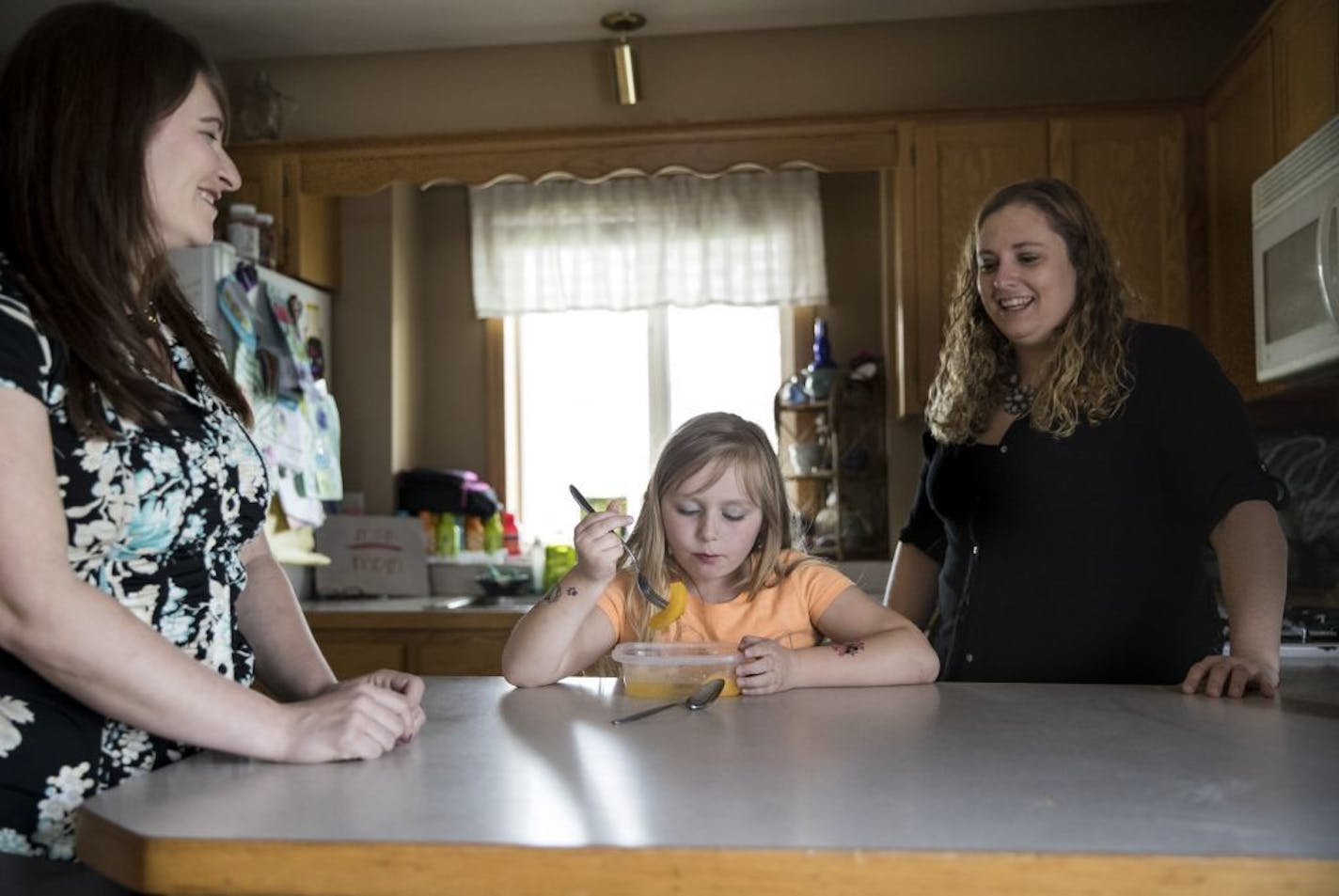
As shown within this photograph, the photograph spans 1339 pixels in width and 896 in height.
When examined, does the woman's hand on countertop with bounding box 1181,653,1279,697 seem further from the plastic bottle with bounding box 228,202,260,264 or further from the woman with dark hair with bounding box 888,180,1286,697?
the plastic bottle with bounding box 228,202,260,264

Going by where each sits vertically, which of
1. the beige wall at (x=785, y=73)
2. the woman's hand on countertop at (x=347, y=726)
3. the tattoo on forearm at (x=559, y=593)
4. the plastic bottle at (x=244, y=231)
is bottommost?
the woman's hand on countertop at (x=347, y=726)

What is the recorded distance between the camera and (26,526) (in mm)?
957

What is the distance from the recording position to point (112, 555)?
109 centimetres

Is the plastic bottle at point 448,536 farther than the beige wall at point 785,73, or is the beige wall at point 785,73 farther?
the plastic bottle at point 448,536

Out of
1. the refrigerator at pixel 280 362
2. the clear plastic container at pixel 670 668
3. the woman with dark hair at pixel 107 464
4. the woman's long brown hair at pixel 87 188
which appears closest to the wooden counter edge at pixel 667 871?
the woman with dark hair at pixel 107 464

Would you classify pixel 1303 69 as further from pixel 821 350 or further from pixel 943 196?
pixel 821 350

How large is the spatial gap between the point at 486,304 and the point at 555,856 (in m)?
3.70

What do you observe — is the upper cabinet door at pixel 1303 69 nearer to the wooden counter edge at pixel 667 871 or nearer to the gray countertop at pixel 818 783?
the gray countertop at pixel 818 783

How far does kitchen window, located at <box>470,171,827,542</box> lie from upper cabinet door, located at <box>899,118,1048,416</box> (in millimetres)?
766

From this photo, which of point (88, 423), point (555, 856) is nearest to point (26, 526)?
point (88, 423)

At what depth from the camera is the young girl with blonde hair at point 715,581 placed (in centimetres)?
156

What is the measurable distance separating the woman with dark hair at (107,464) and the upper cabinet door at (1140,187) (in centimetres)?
270

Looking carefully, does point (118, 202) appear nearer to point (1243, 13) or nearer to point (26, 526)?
point (26, 526)

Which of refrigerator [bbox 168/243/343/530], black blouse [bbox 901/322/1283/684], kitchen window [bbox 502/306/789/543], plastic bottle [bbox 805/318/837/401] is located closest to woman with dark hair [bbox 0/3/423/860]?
black blouse [bbox 901/322/1283/684]
